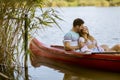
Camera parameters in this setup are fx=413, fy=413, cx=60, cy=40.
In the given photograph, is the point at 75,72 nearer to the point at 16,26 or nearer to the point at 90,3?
the point at 16,26

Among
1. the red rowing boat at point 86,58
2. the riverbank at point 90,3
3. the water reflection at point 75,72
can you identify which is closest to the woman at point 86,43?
the red rowing boat at point 86,58

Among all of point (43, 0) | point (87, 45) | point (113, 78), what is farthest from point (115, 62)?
point (43, 0)

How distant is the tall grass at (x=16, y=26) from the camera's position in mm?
6160

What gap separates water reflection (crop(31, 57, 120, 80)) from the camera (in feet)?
25.6

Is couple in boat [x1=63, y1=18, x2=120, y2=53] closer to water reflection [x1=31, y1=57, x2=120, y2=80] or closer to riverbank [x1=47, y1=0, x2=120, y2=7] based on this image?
water reflection [x1=31, y1=57, x2=120, y2=80]

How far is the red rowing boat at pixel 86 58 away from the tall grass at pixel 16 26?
185 centimetres

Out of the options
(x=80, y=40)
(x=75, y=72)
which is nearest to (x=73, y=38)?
(x=80, y=40)

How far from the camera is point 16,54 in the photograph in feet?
20.8

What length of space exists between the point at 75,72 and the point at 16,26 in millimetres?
2356

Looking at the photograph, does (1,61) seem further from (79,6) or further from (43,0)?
(79,6)

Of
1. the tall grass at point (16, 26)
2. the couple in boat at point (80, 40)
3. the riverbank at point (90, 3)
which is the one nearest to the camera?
the tall grass at point (16, 26)

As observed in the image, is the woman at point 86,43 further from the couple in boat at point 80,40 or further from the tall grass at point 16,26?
the tall grass at point 16,26

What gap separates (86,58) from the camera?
827cm

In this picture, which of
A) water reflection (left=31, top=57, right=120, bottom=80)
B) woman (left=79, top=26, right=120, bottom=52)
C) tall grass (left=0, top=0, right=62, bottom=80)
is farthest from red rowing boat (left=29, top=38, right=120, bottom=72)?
tall grass (left=0, top=0, right=62, bottom=80)
